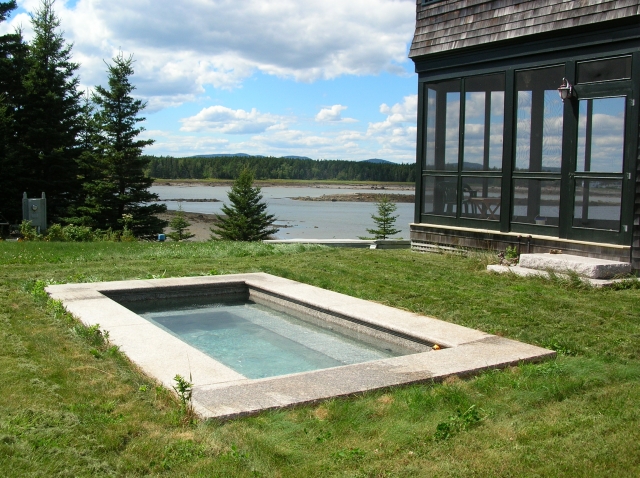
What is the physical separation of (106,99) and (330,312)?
26096 mm

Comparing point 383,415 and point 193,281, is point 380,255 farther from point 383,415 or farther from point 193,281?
point 383,415

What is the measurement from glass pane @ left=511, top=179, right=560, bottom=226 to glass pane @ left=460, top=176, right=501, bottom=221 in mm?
397

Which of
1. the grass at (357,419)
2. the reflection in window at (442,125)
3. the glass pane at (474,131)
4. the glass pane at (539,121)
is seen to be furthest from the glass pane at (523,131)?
the grass at (357,419)

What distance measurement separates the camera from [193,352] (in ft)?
16.8

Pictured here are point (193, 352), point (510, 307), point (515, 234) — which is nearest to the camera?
point (193, 352)

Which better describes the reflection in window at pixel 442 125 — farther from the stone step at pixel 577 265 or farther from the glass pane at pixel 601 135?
the stone step at pixel 577 265

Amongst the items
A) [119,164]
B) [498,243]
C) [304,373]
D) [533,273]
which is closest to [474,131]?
[498,243]

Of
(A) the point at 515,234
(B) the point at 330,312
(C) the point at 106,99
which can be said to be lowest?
(B) the point at 330,312

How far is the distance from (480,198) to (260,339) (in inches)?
234

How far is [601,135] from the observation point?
8.98 meters

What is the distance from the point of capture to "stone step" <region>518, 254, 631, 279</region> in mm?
8148

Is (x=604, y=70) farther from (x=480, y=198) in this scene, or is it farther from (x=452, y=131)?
(x=452, y=131)

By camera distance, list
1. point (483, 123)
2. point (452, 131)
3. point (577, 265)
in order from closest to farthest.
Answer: point (577, 265) < point (483, 123) < point (452, 131)

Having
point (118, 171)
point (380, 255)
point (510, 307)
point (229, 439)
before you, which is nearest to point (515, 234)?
point (380, 255)
